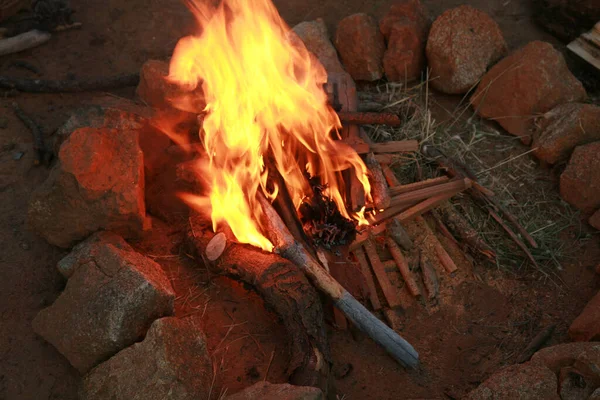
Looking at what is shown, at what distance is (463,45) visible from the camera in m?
6.22

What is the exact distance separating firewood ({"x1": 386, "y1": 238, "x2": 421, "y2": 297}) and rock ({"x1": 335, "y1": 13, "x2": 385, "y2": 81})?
231 centimetres

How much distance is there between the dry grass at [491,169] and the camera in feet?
17.2

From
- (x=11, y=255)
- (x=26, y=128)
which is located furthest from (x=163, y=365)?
(x=26, y=128)

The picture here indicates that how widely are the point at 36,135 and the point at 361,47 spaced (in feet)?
11.8

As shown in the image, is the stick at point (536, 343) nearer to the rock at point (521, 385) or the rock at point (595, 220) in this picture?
the rock at point (521, 385)

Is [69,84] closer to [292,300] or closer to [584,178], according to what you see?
[292,300]

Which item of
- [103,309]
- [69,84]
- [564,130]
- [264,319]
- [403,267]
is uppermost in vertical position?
[69,84]

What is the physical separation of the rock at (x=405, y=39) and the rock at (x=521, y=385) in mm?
3691

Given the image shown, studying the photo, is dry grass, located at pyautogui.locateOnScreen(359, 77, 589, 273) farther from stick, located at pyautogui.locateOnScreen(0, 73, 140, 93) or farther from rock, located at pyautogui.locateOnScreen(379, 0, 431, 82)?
stick, located at pyautogui.locateOnScreen(0, 73, 140, 93)

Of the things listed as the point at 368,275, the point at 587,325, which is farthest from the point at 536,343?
the point at 368,275

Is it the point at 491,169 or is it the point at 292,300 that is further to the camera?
the point at 491,169

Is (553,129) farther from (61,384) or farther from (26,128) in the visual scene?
(26,128)

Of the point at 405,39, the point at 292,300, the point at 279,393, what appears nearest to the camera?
the point at 279,393

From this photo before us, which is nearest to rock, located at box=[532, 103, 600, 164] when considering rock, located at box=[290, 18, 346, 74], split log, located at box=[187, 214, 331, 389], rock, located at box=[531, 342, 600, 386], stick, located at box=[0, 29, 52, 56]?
rock, located at box=[290, 18, 346, 74]
